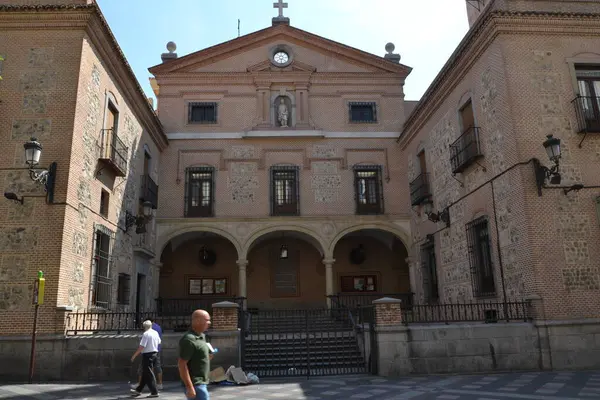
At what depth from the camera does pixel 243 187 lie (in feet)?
63.5

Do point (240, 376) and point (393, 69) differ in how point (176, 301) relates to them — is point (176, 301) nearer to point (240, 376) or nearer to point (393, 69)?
point (240, 376)

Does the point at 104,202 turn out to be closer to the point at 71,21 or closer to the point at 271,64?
the point at 71,21

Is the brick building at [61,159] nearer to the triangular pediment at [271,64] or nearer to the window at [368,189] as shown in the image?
the triangular pediment at [271,64]

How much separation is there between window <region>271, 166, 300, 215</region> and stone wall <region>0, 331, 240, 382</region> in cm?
907

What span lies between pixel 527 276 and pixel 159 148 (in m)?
14.1

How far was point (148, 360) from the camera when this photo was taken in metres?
8.60

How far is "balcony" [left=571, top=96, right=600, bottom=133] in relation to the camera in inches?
466

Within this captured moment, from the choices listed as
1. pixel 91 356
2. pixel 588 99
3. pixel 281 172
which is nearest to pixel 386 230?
pixel 281 172

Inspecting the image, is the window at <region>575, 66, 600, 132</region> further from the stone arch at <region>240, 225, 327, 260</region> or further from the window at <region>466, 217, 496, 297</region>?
the stone arch at <region>240, 225, 327, 260</region>

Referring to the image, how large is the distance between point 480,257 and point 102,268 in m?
10.4

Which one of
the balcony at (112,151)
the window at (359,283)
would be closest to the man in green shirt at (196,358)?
the balcony at (112,151)

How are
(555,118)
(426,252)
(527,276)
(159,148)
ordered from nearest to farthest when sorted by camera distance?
(527,276) → (555,118) → (426,252) → (159,148)

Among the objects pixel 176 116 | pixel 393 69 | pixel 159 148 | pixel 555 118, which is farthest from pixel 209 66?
pixel 555 118

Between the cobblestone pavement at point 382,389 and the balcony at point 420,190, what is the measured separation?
791 centimetres
